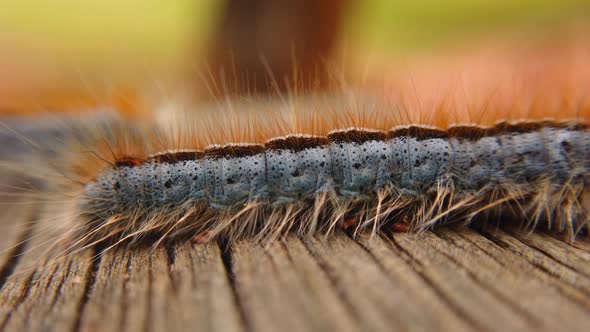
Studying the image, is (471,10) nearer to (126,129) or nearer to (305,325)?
(126,129)

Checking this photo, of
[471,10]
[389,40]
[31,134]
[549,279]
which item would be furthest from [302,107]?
Result: [471,10]

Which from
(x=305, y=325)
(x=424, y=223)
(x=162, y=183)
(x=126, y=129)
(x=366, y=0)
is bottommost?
(x=305, y=325)

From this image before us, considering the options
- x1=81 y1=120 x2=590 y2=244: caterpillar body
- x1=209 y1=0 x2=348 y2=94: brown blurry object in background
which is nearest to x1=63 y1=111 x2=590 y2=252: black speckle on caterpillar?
x1=81 y1=120 x2=590 y2=244: caterpillar body

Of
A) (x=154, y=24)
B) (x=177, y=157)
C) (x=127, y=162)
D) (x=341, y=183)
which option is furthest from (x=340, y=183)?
(x=154, y=24)

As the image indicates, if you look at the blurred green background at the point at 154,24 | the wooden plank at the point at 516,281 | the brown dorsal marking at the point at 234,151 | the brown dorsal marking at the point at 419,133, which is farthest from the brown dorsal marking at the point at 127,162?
the blurred green background at the point at 154,24

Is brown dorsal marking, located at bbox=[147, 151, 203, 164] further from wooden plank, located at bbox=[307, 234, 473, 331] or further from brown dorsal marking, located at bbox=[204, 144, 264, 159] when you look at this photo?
wooden plank, located at bbox=[307, 234, 473, 331]

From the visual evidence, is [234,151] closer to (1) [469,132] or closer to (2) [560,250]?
(1) [469,132]

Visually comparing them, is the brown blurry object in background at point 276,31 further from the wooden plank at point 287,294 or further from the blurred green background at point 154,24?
the blurred green background at point 154,24
